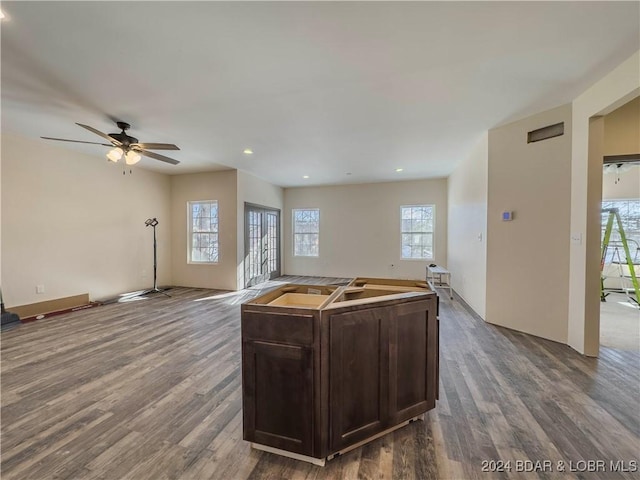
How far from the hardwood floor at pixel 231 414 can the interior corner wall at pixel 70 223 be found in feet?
4.35

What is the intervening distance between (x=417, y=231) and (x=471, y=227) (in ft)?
8.79

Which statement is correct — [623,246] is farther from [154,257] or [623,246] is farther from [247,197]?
[154,257]

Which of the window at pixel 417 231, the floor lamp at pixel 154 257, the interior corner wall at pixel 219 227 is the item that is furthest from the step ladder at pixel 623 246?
the floor lamp at pixel 154 257

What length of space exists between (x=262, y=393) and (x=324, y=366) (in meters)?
0.44

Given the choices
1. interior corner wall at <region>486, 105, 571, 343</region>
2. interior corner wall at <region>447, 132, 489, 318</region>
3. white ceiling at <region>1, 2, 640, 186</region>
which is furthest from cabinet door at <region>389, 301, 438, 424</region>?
interior corner wall at <region>447, 132, 489, 318</region>

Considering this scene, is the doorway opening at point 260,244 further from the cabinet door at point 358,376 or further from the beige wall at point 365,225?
the cabinet door at point 358,376

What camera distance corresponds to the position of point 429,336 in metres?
1.88

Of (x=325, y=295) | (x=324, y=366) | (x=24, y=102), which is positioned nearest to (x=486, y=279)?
(x=325, y=295)

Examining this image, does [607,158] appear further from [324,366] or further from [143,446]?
[143,446]

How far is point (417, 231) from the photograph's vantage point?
7.39 m

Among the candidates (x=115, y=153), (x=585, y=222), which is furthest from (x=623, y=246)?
(x=115, y=153)

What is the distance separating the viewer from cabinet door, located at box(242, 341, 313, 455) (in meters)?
1.50

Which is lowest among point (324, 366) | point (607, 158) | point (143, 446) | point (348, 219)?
point (143, 446)

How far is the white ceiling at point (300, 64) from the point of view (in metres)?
1.80
